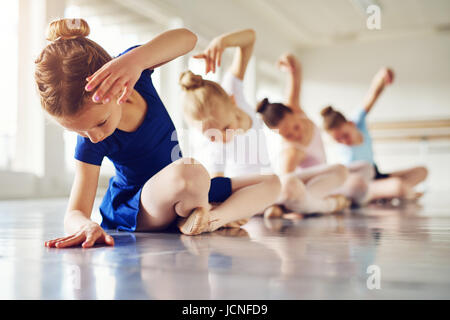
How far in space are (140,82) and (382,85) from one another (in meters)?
2.06

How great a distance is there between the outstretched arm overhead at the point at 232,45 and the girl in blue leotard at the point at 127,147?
24 cm

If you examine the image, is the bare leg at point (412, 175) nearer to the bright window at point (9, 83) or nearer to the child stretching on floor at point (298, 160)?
the child stretching on floor at point (298, 160)

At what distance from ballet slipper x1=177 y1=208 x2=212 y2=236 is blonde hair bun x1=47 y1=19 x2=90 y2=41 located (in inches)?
18.3

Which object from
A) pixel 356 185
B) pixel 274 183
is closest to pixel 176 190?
pixel 274 183

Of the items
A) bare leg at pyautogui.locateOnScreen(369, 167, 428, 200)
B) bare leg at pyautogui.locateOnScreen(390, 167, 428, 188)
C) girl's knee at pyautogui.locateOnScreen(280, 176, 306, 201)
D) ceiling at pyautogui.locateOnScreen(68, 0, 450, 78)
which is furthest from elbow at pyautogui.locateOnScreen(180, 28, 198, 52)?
ceiling at pyautogui.locateOnScreen(68, 0, 450, 78)

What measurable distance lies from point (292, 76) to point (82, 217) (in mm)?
1442

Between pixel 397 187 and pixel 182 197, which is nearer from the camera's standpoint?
pixel 182 197

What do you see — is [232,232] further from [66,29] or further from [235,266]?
[66,29]

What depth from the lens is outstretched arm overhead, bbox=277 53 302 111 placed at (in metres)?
2.22

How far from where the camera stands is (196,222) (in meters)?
1.16

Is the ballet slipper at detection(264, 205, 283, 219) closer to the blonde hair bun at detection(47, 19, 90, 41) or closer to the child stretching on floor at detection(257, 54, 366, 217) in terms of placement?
the child stretching on floor at detection(257, 54, 366, 217)

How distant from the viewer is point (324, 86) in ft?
26.0

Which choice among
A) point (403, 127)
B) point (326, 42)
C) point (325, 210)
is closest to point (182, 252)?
point (325, 210)

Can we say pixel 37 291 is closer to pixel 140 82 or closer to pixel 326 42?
pixel 140 82
